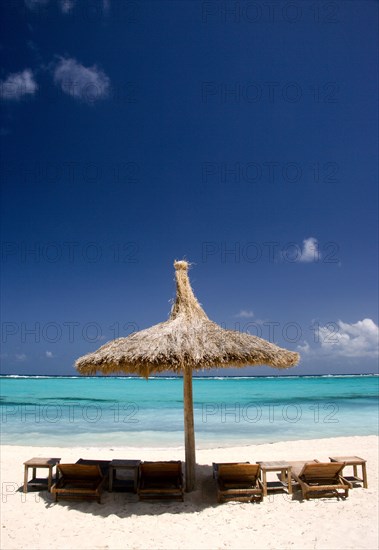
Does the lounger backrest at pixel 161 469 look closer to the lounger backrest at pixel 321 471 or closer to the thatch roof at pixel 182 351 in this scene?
the thatch roof at pixel 182 351

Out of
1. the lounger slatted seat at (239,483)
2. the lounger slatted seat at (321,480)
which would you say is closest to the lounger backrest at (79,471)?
the lounger slatted seat at (239,483)

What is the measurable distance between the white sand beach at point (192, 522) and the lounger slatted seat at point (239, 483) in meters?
0.10

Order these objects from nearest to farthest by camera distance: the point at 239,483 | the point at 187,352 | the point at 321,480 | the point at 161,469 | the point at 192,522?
the point at 192,522, the point at 187,352, the point at 161,469, the point at 239,483, the point at 321,480

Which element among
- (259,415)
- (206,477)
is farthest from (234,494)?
(259,415)

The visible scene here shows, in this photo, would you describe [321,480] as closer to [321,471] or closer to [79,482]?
[321,471]

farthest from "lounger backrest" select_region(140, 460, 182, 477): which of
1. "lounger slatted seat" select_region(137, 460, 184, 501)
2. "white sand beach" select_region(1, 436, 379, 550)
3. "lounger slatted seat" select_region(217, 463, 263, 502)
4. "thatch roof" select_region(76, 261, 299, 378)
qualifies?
"thatch roof" select_region(76, 261, 299, 378)

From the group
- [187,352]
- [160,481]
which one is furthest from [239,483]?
[187,352]

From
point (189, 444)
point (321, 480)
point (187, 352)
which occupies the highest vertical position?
point (187, 352)

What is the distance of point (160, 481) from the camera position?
558 centimetres

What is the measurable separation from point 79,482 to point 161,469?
1.17 meters

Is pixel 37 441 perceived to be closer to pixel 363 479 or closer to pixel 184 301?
pixel 184 301

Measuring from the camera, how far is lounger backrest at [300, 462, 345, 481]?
5.51 meters

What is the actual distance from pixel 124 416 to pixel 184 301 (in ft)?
47.1

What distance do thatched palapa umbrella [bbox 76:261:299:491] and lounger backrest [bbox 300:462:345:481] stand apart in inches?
53.5
